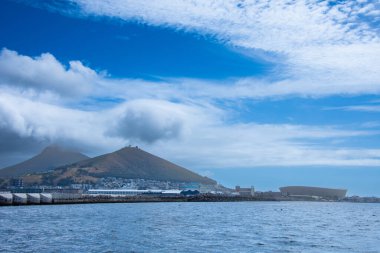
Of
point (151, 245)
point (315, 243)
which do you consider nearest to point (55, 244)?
point (151, 245)

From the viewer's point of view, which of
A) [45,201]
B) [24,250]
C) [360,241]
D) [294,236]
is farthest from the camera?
[45,201]

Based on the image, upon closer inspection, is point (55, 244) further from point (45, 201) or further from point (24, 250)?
point (45, 201)

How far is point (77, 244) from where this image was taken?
47.0 meters

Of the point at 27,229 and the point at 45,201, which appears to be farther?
the point at 45,201

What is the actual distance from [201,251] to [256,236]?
52.4ft

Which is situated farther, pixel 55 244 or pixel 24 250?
pixel 55 244

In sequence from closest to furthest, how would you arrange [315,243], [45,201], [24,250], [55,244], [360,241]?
[24,250] < [55,244] < [315,243] < [360,241] < [45,201]

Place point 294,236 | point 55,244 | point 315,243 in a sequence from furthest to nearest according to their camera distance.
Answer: point 294,236 → point 315,243 → point 55,244

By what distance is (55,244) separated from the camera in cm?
4669

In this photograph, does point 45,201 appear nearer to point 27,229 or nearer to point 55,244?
point 27,229

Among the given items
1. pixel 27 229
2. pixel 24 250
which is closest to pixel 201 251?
pixel 24 250

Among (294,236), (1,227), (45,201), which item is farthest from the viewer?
(45,201)

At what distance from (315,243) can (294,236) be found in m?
7.05

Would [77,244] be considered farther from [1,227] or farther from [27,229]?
[1,227]
